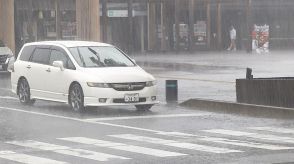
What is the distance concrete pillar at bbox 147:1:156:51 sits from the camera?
5188 centimetres

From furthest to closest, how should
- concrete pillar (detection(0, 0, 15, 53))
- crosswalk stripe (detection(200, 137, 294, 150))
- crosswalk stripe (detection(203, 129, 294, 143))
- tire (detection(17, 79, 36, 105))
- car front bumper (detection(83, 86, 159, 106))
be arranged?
1. concrete pillar (detection(0, 0, 15, 53))
2. tire (detection(17, 79, 36, 105))
3. car front bumper (detection(83, 86, 159, 106))
4. crosswalk stripe (detection(203, 129, 294, 143))
5. crosswalk stripe (detection(200, 137, 294, 150))

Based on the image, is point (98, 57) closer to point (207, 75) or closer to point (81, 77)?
point (81, 77)

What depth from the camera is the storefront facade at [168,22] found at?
48562mm

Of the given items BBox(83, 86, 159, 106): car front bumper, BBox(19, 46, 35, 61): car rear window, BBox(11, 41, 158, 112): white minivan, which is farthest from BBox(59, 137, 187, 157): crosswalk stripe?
BBox(19, 46, 35, 61): car rear window

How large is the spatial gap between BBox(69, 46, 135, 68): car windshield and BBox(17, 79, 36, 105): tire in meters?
1.86

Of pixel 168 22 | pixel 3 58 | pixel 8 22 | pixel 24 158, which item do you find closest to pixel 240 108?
pixel 24 158

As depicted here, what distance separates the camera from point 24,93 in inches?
711

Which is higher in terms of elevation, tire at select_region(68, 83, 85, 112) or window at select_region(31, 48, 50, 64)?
window at select_region(31, 48, 50, 64)

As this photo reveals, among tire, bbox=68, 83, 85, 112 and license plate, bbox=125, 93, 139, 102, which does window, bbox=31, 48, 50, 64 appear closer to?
tire, bbox=68, 83, 85, 112

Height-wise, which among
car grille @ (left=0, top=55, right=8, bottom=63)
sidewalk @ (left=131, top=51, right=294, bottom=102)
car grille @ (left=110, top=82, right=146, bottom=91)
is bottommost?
sidewalk @ (left=131, top=51, right=294, bottom=102)

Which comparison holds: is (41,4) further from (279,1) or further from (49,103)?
(49,103)

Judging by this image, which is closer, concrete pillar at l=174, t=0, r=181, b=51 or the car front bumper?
the car front bumper

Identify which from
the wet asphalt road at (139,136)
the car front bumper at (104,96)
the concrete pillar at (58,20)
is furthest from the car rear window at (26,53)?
the concrete pillar at (58,20)

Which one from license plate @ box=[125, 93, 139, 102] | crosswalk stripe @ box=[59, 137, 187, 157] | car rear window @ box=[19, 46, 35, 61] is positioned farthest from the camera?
car rear window @ box=[19, 46, 35, 61]
